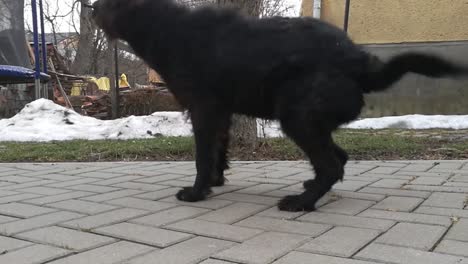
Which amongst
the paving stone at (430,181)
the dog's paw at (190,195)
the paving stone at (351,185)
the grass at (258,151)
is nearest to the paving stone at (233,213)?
A: the dog's paw at (190,195)

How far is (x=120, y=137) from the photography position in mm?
7855

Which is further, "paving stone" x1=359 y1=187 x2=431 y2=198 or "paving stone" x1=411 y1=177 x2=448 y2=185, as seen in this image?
"paving stone" x1=411 y1=177 x2=448 y2=185

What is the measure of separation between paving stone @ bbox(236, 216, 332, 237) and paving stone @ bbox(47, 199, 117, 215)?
959mm

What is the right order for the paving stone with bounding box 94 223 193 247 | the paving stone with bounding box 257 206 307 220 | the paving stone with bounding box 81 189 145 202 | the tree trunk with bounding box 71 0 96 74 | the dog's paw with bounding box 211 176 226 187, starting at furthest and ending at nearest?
the tree trunk with bounding box 71 0 96 74 < the dog's paw with bounding box 211 176 226 187 < the paving stone with bounding box 81 189 145 202 < the paving stone with bounding box 257 206 307 220 < the paving stone with bounding box 94 223 193 247

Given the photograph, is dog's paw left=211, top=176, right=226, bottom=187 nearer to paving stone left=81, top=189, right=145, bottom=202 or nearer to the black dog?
the black dog

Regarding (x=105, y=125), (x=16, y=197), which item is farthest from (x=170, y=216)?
(x=105, y=125)

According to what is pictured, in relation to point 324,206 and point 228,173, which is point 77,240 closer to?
point 324,206

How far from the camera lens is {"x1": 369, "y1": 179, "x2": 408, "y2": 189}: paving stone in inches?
155

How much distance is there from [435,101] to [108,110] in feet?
23.8

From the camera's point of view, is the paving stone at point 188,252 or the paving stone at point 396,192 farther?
the paving stone at point 396,192

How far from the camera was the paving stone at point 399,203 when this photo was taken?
3.20 m

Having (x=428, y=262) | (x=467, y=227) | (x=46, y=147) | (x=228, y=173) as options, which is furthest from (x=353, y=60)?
(x=46, y=147)

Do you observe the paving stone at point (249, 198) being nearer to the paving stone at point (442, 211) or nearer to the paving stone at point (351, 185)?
the paving stone at point (351, 185)

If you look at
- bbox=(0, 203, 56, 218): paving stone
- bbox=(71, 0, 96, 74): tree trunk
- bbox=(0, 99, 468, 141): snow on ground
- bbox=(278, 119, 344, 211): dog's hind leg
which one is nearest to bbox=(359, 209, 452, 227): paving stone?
bbox=(278, 119, 344, 211): dog's hind leg
